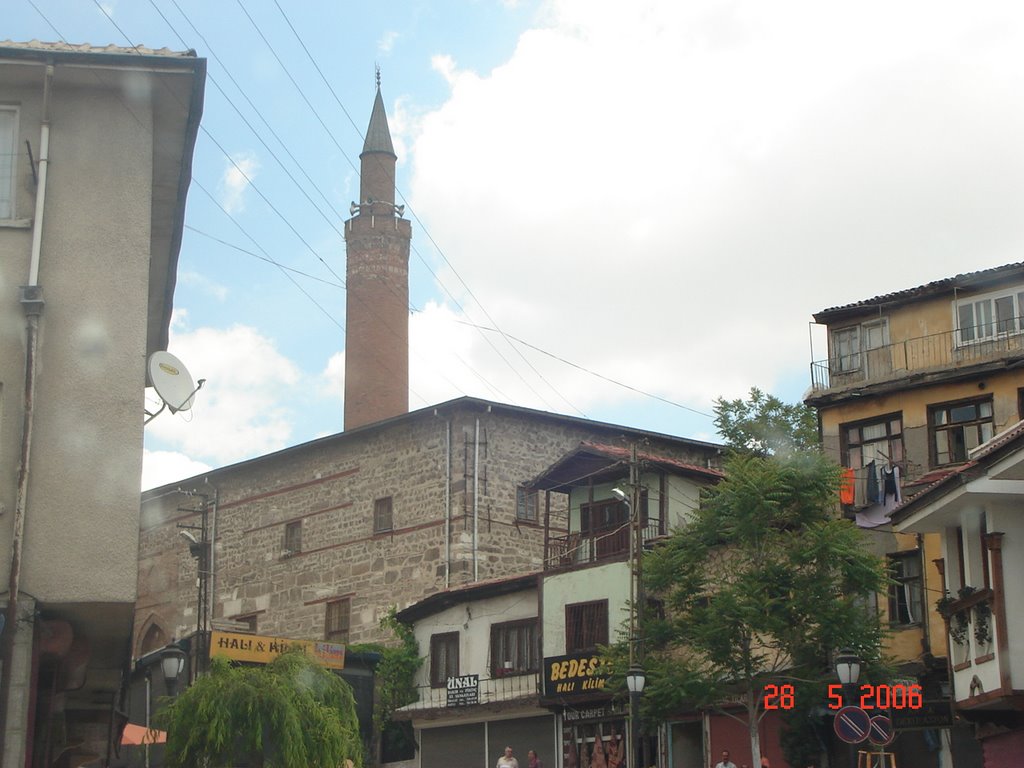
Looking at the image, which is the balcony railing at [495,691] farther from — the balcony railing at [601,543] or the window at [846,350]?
the window at [846,350]

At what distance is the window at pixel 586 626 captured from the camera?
3092cm

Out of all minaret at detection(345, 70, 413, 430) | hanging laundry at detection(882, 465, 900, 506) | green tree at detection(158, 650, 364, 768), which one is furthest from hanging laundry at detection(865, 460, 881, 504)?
minaret at detection(345, 70, 413, 430)

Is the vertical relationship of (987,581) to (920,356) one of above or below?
below

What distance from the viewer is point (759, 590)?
1007 inches

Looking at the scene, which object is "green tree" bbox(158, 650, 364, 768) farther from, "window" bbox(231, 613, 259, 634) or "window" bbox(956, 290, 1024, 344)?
"window" bbox(231, 613, 259, 634)

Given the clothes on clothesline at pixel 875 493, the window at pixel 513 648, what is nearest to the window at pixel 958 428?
the clothes on clothesline at pixel 875 493

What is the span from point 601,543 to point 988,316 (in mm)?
9642

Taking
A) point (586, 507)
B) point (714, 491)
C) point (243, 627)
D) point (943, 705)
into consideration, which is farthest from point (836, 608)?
point (243, 627)

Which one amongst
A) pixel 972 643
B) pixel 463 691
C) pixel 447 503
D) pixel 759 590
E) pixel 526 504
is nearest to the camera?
pixel 972 643

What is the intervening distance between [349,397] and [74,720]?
33.4m

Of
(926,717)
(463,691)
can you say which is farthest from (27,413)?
(463,691)

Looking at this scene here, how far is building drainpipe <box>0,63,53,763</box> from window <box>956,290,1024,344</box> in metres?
20.9

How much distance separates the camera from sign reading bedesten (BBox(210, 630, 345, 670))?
31312 mm

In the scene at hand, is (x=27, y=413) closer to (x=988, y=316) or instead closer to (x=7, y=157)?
(x=7, y=157)
